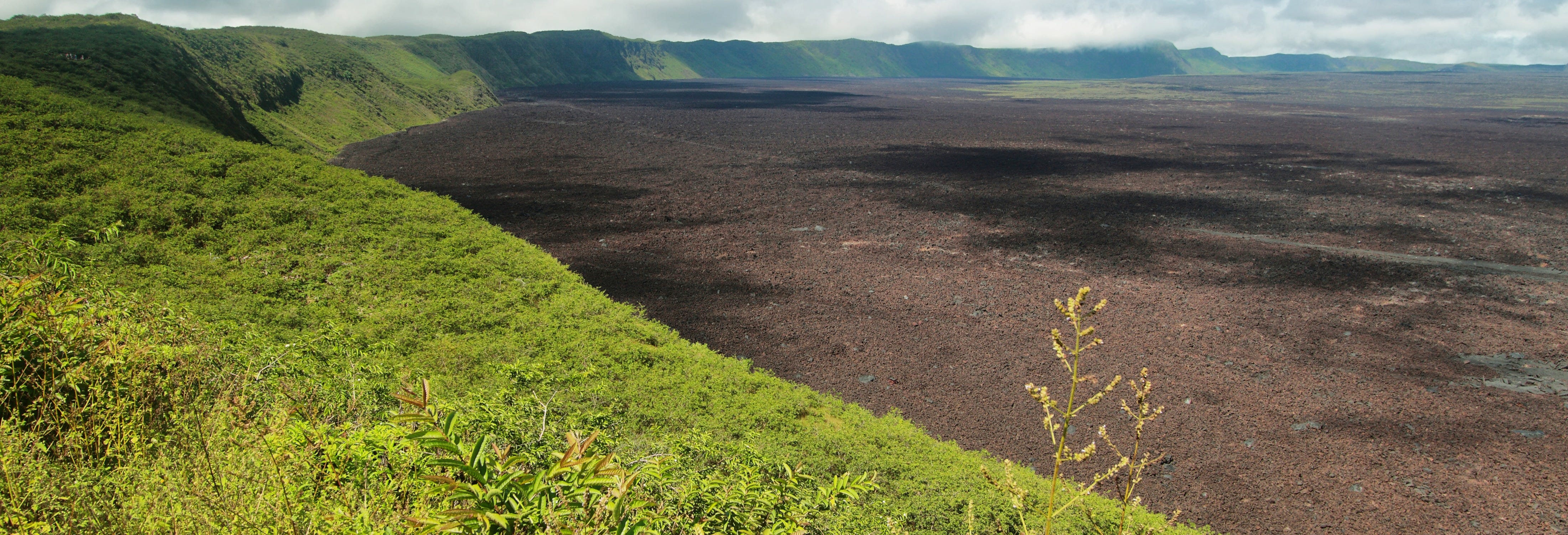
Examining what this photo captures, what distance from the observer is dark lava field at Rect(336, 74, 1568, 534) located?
652 cm

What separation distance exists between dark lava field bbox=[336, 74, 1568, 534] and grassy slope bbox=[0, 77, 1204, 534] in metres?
1.27

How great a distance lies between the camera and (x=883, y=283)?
1105 centimetres

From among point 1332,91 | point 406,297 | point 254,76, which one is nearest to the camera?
point 406,297

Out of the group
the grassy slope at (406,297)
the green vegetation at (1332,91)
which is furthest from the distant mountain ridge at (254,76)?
the green vegetation at (1332,91)

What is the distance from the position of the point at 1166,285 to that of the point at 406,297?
10.4 meters

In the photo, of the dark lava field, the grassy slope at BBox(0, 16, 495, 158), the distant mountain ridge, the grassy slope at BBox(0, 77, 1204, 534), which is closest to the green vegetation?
the dark lava field

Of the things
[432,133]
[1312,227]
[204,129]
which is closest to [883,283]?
[1312,227]

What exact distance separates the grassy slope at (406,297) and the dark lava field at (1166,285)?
127cm

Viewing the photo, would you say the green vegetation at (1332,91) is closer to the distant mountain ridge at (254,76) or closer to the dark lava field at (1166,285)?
the dark lava field at (1166,285)

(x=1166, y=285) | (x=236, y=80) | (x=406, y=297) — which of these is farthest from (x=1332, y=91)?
(x=406, y=297)

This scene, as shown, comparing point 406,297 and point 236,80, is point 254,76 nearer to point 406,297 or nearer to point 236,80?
point 236,80

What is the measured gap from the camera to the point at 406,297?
747 cm

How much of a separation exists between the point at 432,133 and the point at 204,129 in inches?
728

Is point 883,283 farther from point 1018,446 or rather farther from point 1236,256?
point 1236,256
